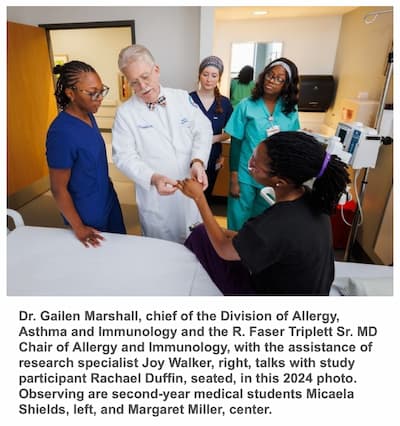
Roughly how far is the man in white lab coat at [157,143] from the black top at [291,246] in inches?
24.0

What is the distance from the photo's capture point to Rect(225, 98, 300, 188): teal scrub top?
1926 mm

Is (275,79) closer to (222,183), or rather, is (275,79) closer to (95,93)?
(95,93)

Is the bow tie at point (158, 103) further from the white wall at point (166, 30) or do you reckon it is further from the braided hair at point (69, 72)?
the white wall at point (166, 30)

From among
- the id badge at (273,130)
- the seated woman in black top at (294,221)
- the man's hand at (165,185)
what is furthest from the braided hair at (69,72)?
the id badge at (273,130)

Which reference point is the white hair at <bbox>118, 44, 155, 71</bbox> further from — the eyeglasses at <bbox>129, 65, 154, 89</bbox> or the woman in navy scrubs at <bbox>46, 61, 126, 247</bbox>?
the woman in navy scrubs at <bbox>46, 61, 126, 247</bbox>

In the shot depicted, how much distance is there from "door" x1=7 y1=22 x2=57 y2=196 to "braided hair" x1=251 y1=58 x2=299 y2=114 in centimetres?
272

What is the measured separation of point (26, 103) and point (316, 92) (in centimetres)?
330

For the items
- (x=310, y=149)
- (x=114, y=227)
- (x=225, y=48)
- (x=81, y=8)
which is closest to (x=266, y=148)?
(x=310, y=149)

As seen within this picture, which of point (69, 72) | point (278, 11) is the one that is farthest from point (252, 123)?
point (278, 11)

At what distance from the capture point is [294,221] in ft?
3.17

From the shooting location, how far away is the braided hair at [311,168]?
1.00 m

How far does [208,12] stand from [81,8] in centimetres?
161

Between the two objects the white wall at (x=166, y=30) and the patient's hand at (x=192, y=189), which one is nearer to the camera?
the patient's hand at (x=192, y=189)
